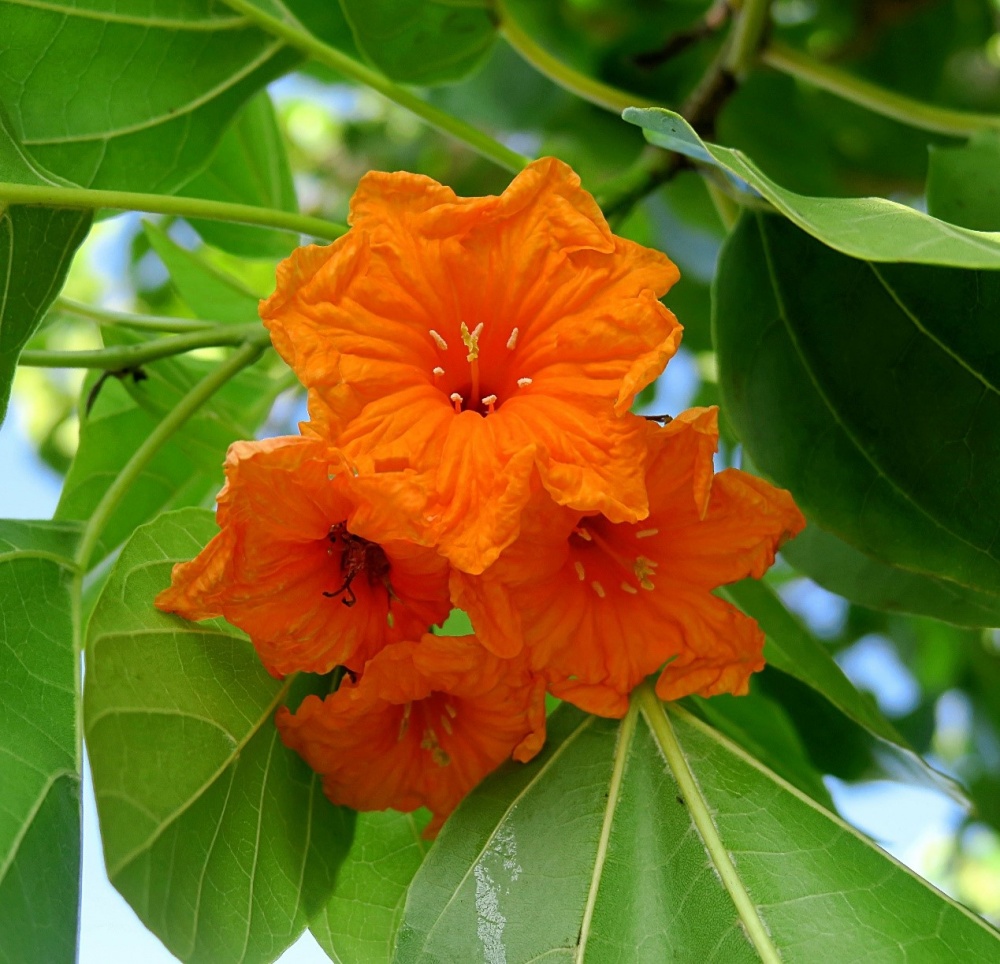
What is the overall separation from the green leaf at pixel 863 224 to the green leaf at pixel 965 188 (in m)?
0.38

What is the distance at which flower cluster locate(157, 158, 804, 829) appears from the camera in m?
0.98

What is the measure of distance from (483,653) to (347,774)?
0.20m

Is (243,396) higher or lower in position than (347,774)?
higher

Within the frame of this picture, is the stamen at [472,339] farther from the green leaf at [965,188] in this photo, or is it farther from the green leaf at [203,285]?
the green leaf at [203,285]

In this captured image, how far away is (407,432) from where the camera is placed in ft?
3.28

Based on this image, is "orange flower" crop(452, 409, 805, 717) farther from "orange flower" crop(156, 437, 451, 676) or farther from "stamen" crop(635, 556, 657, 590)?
"orange flower" crop(156, 437, 451, 676)

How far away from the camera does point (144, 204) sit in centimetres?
115

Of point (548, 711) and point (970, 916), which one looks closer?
point (970, 916)

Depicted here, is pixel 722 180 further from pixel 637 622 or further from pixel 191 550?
pixel 191 550

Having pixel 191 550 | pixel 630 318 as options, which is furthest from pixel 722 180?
pixel 191 550

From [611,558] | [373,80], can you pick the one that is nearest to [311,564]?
[611,558]

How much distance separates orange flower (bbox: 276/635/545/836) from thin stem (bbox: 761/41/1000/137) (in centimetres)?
111

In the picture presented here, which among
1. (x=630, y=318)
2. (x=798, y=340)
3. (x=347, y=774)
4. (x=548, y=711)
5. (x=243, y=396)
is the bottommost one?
(x=347, y=774)

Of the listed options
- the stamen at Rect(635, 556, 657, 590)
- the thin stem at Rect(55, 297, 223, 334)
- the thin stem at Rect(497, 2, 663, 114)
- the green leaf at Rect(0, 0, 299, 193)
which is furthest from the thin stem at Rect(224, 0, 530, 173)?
the stamen at Rect(635, 556, 657, 590)
